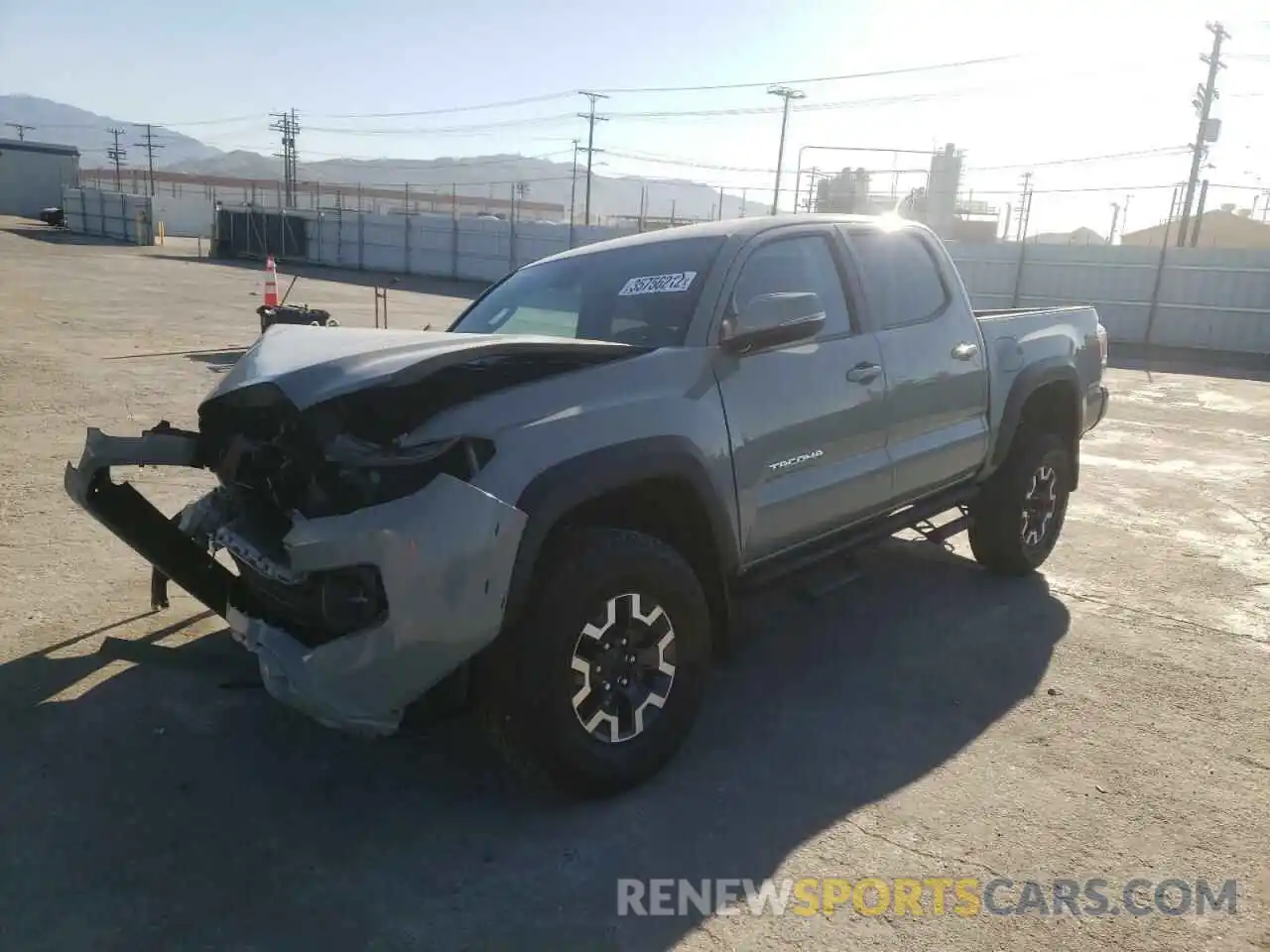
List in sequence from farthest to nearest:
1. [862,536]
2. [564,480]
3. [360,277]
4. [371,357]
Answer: [360,277], [862,536], [371,357], [564,480]

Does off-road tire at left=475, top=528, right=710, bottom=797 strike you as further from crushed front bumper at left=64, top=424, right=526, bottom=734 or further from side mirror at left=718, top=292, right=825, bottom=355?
side mirror at left=718, top=292, right=825, bottom=355

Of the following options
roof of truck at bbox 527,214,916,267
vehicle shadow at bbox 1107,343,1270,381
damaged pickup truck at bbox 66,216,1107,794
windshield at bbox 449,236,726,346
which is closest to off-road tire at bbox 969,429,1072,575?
damaged pickup truck at bbox 66,216,1107,794

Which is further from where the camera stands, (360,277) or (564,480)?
(360,277)

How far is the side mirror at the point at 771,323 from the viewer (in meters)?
3.23

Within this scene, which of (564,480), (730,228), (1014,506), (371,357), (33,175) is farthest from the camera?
(33,175)

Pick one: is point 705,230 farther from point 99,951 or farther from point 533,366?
point 99,951

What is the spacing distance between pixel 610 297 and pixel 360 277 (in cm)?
3446

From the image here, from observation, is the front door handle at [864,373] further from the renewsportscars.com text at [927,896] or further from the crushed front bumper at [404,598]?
the renewsportscars.com text at [927,896]

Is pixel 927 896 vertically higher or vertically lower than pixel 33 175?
lower

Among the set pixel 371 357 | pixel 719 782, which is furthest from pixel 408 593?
pixel 719 782

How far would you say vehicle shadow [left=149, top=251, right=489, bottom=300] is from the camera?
30.7 m

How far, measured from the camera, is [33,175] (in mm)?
63188

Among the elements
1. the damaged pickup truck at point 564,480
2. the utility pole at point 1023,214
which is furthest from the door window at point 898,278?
the utility pole at point 1023,214

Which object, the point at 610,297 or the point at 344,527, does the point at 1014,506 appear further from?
the point at 344,527
